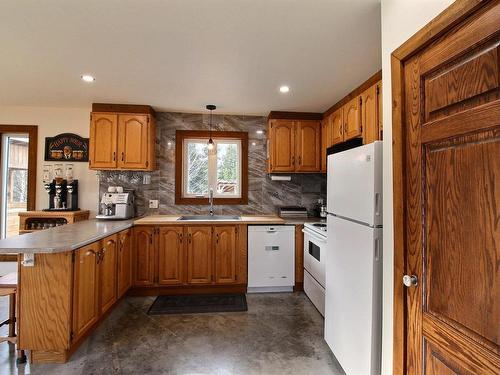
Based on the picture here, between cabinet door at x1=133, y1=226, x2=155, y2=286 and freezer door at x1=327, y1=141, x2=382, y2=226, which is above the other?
freezer door at x1=327, y1=141, x2=382, y2=226

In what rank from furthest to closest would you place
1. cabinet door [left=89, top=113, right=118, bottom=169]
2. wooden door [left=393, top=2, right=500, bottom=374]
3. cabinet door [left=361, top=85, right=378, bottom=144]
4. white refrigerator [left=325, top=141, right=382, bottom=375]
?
cabinet door [left=89, top=113, right=118, bottom=169] < cabinet door [left=361, top=85, right=378, bottom=144] < white refrigerator [left=325, top=141, right=382, bottom=375] < wooden door [left=393, top=2, right=500, bottom=374]

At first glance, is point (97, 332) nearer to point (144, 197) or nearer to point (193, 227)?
point (193, 227)

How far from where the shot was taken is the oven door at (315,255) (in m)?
2.52

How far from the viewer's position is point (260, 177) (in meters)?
3.78

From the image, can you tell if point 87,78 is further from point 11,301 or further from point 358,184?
point 358,184

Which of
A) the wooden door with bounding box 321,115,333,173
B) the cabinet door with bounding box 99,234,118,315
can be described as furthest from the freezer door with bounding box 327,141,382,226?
the cabinet door with bounding box 99,234,118,315

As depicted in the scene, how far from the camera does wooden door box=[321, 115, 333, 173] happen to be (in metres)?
3.28

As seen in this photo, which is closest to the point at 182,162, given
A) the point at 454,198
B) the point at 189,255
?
the point at 189,255

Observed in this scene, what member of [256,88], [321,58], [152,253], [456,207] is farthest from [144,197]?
[456,207]

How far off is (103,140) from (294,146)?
8.25ft

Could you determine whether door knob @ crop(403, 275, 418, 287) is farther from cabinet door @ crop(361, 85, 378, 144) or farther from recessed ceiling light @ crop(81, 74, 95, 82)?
recessed ceiling light @ crop(81, 74, 95, 82)

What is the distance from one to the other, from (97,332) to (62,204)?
1.93 m

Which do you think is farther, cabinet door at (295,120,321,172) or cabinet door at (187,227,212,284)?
cabinet door at (295,120,321,172)

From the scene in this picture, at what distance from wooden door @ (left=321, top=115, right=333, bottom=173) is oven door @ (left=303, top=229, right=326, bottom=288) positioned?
104 cm
